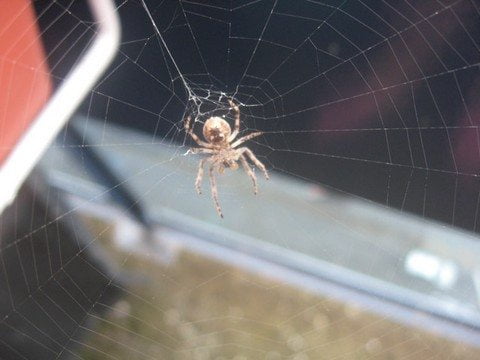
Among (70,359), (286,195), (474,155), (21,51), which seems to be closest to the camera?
(21,51)

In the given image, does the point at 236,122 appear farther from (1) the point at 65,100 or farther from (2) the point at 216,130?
(1) the point at 65,100

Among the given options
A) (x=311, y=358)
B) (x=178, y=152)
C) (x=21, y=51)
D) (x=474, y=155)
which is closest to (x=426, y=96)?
(x=474, y=155)

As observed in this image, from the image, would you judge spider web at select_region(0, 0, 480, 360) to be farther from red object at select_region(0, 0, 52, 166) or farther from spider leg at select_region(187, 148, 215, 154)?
spider leg at select_region(187, 148, 215, 154)

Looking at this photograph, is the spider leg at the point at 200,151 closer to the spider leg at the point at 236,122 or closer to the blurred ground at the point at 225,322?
the spider leg at the point at 236,122

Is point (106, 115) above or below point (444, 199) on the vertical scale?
below

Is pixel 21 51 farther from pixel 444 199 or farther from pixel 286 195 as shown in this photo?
pixel 444 199

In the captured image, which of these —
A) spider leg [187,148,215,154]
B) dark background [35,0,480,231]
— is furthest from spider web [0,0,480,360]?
spider leg [187,148,215,154]

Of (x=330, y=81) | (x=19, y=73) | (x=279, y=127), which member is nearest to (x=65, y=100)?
(x=19, y=73)
